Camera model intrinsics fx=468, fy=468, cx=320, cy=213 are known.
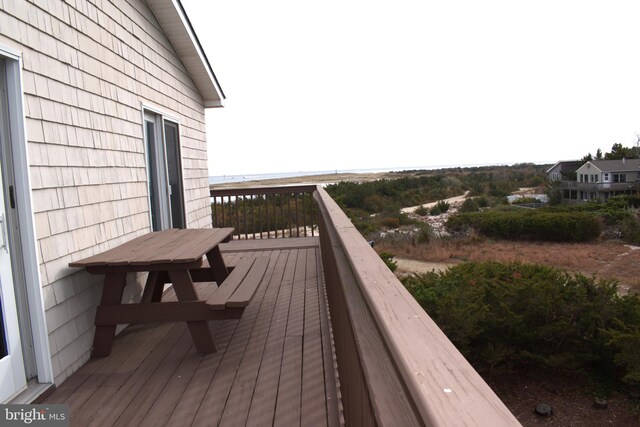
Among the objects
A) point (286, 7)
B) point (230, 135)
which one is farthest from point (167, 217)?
point (230, 135)

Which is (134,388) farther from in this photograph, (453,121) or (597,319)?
(453,121)

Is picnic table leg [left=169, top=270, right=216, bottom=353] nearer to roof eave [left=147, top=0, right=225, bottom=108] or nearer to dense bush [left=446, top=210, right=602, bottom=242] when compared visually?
roof eave [left=147, top=0, right=225, bottom=108]

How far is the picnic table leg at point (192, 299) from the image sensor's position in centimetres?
305

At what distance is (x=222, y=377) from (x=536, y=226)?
68.7 feet

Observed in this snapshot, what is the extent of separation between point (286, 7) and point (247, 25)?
177cm

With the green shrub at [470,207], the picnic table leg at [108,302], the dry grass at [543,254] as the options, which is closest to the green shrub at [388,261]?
the picnic table leg at [108,302]

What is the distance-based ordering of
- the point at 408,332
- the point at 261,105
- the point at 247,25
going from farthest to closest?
1. the point at 261,105
2. the point at 247,25
3. the point at 408,332

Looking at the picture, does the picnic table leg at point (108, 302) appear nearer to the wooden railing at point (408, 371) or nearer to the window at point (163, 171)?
the window at point (163, 171)

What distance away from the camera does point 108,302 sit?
10.1ft

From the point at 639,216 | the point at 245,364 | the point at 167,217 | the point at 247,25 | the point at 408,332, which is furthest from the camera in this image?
the point at 639,216

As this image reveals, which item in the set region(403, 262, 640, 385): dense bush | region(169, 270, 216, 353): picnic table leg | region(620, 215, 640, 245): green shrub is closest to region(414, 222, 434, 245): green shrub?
region(620, 215, 640, 245): green shrub

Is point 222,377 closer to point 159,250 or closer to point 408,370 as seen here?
point 159,250

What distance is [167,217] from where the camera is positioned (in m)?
5.17

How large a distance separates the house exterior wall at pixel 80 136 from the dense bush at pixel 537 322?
4.14 m
